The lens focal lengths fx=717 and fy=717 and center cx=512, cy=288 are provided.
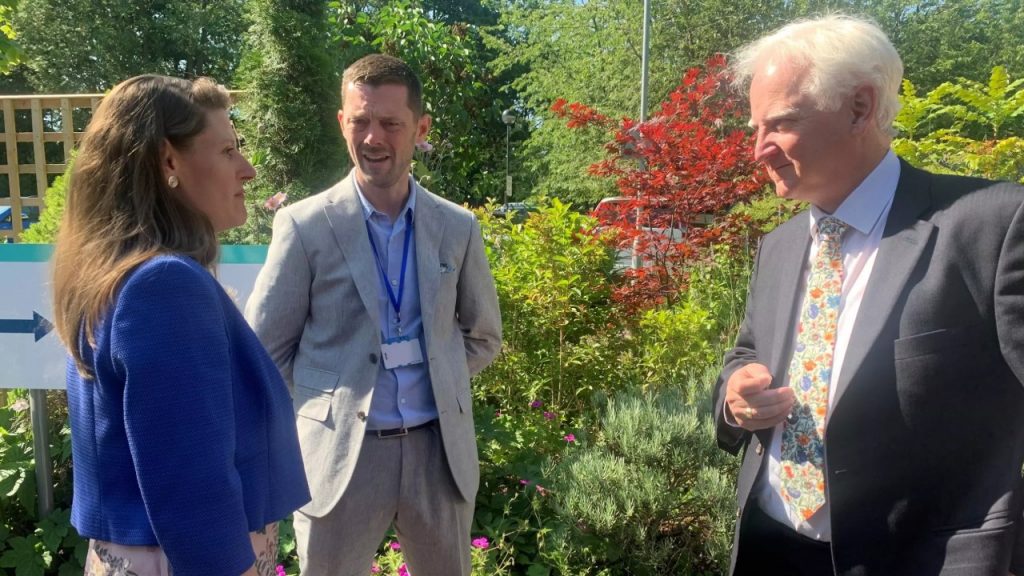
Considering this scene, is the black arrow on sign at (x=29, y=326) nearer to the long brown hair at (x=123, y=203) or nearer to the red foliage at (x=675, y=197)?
the long brown hair at (x=123, y=203)

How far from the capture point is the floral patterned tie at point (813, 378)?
163 centimetres

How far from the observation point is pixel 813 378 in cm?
165

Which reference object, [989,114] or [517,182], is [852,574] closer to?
[989,114]

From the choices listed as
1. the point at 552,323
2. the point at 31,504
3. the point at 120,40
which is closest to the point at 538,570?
the point at 552,323

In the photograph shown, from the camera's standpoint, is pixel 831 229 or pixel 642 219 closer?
pixel 831 229

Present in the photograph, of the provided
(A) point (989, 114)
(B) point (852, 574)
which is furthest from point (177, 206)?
(A) point (989, 114)

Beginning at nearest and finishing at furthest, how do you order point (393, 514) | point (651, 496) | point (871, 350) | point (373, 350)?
point (871, 350) → point (373, 350) → point (393, 514) → point (651, 496)

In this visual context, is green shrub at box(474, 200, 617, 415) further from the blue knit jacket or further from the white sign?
the blue knit jacket

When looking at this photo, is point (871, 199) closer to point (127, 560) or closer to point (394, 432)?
point (394, 432)

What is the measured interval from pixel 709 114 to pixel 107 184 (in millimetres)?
4629

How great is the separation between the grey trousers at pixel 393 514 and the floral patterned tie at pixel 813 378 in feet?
3.53

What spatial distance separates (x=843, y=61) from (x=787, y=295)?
559mm

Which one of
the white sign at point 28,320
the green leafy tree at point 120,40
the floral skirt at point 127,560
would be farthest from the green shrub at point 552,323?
the green leafy tree at point 120,40

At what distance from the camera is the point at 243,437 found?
1.42m
